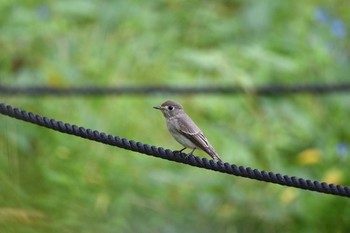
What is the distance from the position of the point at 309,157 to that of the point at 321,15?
4.51ft

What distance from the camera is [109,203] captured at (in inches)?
194

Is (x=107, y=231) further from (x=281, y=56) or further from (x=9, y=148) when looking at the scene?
(x=281, y=56)

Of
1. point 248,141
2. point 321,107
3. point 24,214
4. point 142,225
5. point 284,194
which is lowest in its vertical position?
point 24,214

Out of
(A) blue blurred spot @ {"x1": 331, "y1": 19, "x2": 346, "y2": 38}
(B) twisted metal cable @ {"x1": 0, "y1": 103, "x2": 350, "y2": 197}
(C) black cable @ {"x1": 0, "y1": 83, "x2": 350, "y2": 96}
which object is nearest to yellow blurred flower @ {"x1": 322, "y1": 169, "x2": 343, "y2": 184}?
(C) black cable @ {"x1": 0, "y1": 83, "x2": 350, "y2": 96}

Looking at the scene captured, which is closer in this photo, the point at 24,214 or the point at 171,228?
the point at 24,214

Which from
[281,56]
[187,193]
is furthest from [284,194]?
[281,56]

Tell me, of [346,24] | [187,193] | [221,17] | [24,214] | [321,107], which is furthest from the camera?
[221,17]

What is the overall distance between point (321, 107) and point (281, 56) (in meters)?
0.38

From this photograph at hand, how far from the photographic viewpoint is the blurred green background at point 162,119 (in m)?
4.88

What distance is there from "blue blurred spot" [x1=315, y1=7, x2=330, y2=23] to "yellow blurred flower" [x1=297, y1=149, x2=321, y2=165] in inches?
47.0

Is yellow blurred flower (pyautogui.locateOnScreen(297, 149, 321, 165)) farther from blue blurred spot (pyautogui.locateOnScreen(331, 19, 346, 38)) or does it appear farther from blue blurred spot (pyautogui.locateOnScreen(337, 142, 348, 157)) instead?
blue blurred spot (pyautogui.locateOnScreen(331, 19, 346, 38))

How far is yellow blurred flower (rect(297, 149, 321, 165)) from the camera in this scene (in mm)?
5301

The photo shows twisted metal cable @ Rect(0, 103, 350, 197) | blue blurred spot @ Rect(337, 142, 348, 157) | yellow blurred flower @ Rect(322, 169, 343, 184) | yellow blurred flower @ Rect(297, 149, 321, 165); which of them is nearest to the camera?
twisted metal cable @ Rect(0, 103, 350, 197)

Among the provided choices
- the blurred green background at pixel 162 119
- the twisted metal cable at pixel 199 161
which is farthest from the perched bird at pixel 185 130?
the blurred green background at pixel 162 119
